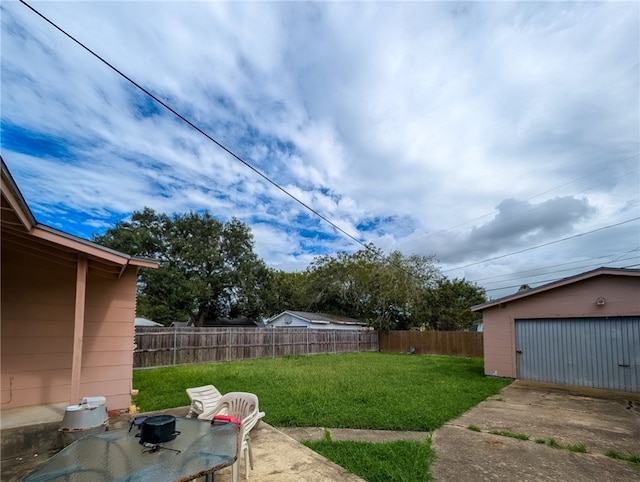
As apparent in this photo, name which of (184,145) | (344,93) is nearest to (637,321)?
(344,93)

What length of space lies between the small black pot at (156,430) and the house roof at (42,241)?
2.14m

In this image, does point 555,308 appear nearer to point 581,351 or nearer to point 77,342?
point 581,351

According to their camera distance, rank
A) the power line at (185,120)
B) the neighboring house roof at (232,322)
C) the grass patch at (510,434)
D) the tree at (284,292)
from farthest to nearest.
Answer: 1. the neighboring house roof at (232,322)
2. the tree at (284,292)
3. the grass patch at (510,434)
4. the power line at (185,120)

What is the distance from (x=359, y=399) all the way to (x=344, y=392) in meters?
0.74

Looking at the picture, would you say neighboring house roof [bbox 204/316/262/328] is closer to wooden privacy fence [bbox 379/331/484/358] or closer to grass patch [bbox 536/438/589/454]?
wooden privacy fence [bbox 379/331/484/358]

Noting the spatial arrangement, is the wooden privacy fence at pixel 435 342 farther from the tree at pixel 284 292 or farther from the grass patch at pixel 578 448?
the grass patch at pixel 578 448

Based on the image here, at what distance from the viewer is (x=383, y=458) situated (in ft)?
12.6

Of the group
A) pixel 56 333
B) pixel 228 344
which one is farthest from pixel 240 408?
pixel 228 344

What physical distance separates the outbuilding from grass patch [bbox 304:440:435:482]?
7057 millimetres

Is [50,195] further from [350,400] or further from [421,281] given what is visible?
[421,281]

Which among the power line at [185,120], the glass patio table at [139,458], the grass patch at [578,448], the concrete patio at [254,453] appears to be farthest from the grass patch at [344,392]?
the power line at [185,120]

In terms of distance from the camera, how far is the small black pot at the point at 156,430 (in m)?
2.28

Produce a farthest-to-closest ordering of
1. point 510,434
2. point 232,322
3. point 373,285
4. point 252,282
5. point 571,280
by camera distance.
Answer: point 232,322 → point 252,282 → point 373,285 → point 571,280 → point 510,434

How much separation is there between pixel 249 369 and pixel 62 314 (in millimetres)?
6507
